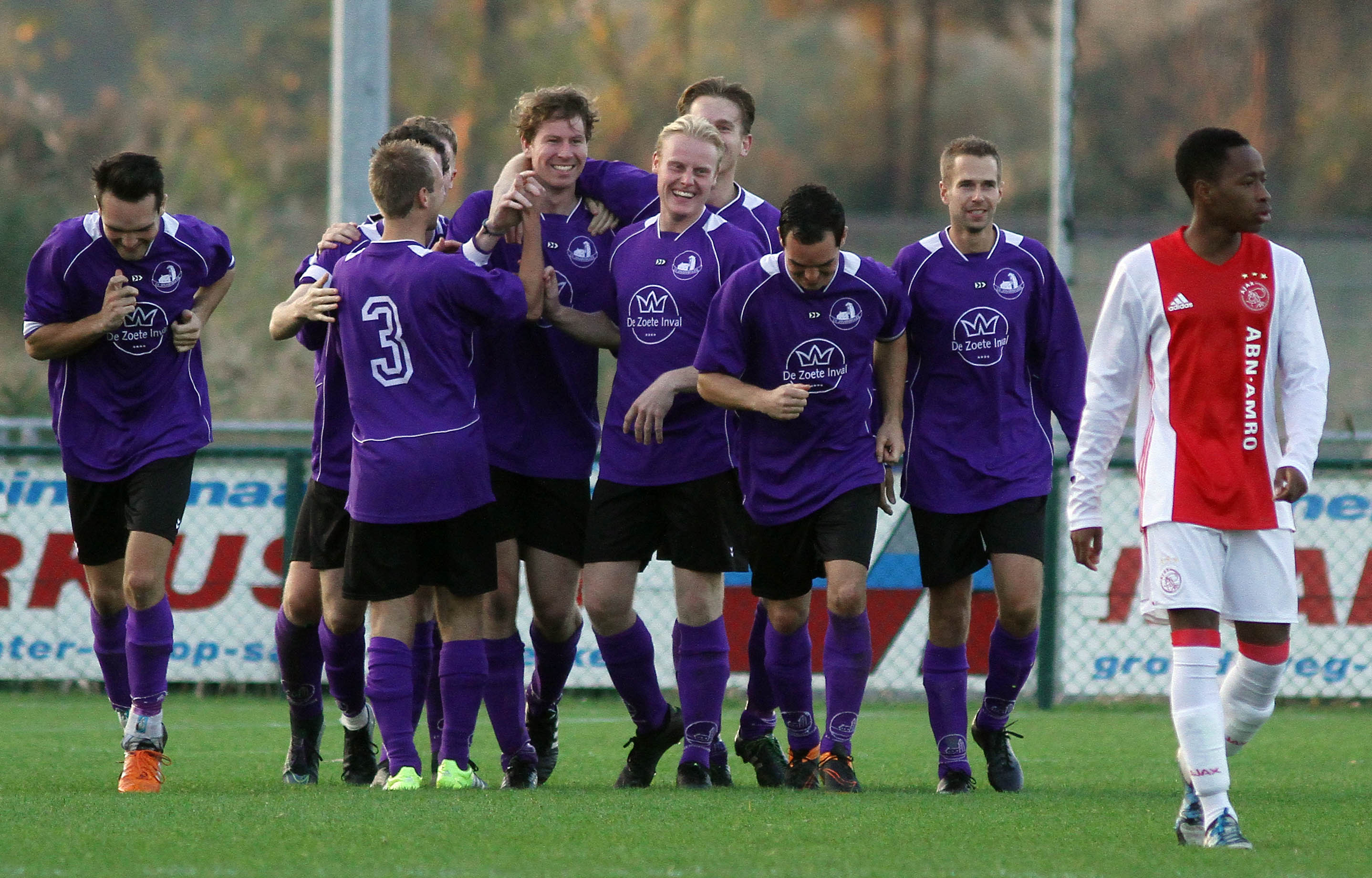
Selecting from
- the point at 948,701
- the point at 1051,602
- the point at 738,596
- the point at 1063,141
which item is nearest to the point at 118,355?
the point at 948,701

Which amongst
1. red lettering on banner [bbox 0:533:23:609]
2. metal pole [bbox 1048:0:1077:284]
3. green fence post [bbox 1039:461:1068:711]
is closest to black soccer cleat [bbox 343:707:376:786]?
red lettering on banner [bbox 0:533:23:609]

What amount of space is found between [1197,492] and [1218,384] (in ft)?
0.97

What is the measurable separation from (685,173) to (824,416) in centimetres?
93

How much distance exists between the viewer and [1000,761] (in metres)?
6.61

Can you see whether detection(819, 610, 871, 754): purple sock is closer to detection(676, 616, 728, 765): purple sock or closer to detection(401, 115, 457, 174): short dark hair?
detection(676, 616, 728, 765): purple sock

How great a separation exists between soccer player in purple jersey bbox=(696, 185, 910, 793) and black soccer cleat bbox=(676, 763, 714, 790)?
38cm

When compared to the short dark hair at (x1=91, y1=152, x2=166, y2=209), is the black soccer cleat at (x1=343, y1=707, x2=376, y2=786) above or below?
below

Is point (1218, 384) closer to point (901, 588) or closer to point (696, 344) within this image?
point (696, 344)

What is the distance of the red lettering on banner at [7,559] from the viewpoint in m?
10.3

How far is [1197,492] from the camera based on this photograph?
499cm

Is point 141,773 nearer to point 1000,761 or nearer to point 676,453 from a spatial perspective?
point 676,453

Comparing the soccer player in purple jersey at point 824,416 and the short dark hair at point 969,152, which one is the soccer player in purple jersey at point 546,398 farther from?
the short dark hair at point 969,152

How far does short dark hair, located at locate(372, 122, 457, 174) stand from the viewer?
6.48 metres

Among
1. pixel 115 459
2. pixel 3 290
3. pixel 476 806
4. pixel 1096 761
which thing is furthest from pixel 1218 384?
pixel 3 290
